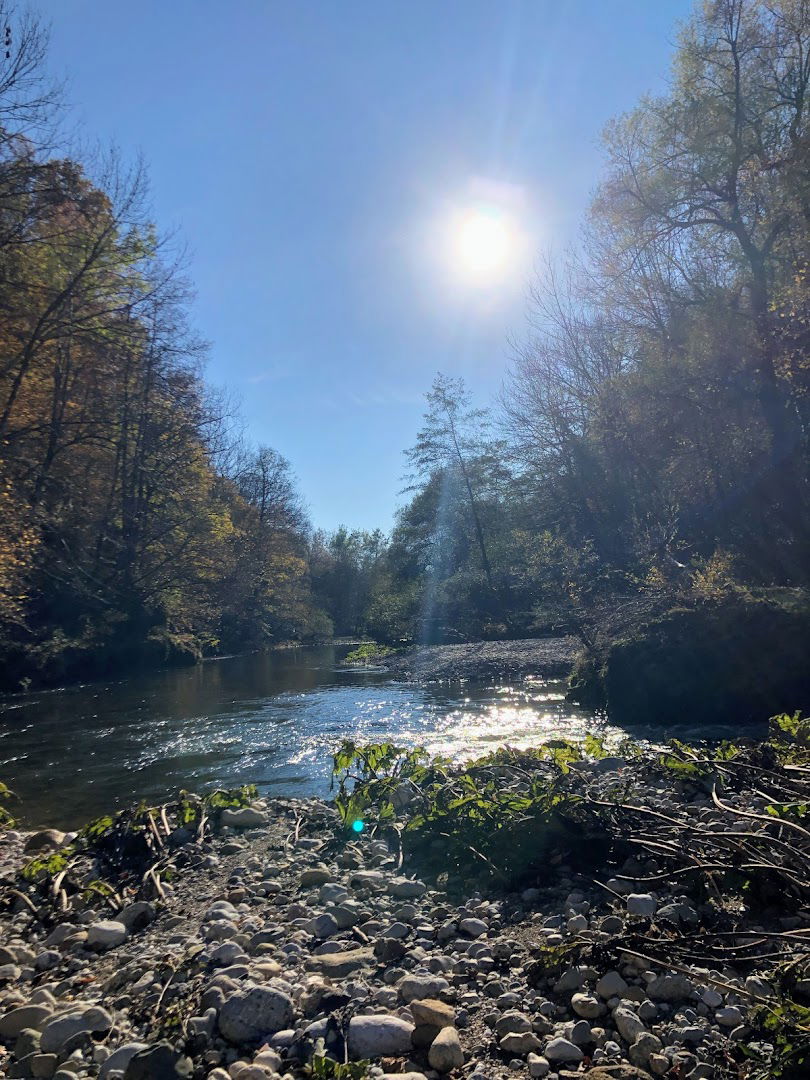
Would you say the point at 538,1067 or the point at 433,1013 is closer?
the point at 538,1067

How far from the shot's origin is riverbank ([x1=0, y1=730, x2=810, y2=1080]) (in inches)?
96.7

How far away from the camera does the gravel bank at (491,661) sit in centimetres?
1709

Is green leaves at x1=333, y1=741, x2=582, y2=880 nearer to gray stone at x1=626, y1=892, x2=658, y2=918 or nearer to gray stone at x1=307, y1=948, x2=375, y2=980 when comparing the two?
gray stone at x1=626, y1=892, x2=658, y2=918

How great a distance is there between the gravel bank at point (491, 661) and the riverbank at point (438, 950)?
11919mm

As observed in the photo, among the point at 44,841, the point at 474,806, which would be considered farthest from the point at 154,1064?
the point at 44,841

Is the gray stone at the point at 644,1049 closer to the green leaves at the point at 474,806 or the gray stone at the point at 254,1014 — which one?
the gray stone at the point at 254,1014

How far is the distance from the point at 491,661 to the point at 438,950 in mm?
15376

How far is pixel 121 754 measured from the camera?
31.1ft

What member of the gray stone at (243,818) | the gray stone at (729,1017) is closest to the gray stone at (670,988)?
the gray stone at (729,1017)

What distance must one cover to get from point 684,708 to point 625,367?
14452 millimetres

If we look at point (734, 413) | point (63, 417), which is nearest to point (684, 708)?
point (734, 413)

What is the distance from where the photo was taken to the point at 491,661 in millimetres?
18531

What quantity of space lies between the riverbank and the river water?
252cm

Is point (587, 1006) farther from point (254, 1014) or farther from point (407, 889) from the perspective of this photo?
point (407, 889)
